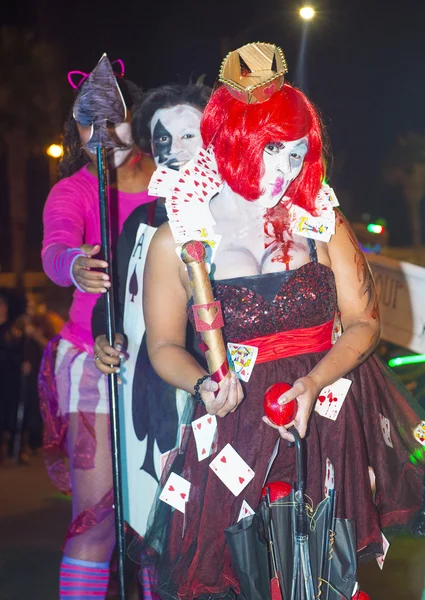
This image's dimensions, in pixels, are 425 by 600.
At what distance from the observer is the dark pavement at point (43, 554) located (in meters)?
3.12

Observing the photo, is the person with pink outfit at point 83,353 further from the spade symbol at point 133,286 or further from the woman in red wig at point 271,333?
the woman in red wig at point 271,333

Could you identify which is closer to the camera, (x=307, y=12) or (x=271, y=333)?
(x=271, y=333)

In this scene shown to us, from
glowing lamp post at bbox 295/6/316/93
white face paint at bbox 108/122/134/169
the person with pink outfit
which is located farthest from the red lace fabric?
glowing lamp post at bbox 295/6/316/93

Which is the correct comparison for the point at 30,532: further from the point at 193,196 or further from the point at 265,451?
the point at 193,196

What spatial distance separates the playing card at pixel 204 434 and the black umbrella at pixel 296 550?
221mm

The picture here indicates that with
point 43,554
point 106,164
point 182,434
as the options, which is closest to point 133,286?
point 106,164

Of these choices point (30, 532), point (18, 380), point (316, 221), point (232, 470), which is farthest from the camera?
point (18, 380)

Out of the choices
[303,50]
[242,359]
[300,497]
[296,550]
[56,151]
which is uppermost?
[303,50]

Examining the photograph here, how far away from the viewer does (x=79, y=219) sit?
250 centimetres

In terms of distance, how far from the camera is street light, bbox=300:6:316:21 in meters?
4.40

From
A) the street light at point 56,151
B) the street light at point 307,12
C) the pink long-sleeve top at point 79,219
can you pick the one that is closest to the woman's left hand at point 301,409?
the pink long-sleeve top at point 79,219

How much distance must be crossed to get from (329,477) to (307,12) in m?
3.27

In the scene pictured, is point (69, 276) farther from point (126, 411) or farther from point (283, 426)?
point (283, 426)

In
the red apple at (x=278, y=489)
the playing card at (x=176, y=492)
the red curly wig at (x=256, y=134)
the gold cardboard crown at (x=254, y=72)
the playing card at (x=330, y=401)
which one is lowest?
the playing card at (x=176, y=492)
